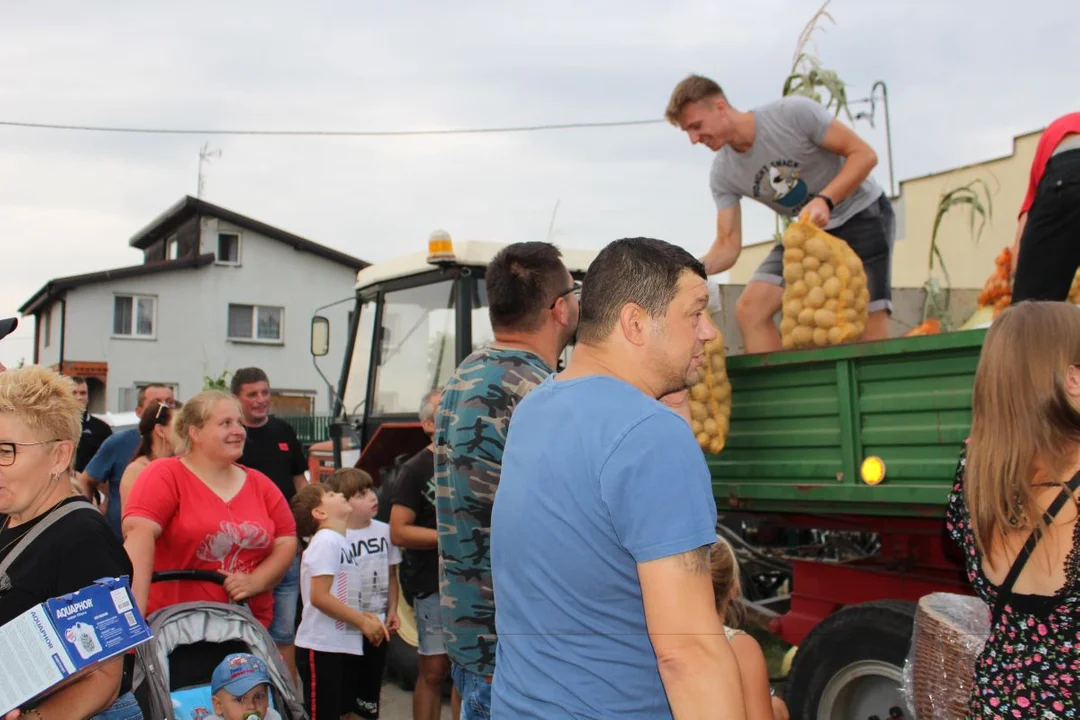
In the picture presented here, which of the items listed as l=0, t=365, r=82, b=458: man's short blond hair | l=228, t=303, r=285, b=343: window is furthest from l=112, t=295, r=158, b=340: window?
l=0, t=365, r=82, b=458: man's short blond hair

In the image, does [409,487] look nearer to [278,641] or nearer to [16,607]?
[278,641]

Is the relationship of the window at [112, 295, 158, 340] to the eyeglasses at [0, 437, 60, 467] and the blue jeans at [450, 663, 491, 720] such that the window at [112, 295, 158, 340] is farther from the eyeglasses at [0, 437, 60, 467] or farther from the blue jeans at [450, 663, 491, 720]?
the blue jeans at [450, 663, 491, 720]

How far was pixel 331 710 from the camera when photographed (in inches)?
196

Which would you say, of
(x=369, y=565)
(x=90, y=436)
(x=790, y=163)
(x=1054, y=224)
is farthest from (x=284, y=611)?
(x=1054, y=224)

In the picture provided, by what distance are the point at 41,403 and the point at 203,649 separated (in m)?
1.34

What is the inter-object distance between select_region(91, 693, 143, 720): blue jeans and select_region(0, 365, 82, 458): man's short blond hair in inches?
27.2

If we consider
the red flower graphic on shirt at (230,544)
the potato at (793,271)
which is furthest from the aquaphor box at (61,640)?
the potato at (793,271)

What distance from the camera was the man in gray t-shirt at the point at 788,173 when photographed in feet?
15.9

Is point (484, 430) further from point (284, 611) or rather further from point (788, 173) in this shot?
point (788, 173)

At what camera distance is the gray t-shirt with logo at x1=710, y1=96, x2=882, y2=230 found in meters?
4.89

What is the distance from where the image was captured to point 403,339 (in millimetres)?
7449

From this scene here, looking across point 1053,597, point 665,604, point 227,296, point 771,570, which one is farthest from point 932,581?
point 227,296

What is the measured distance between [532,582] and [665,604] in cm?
30

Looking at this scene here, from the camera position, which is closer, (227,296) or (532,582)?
(532,582)
